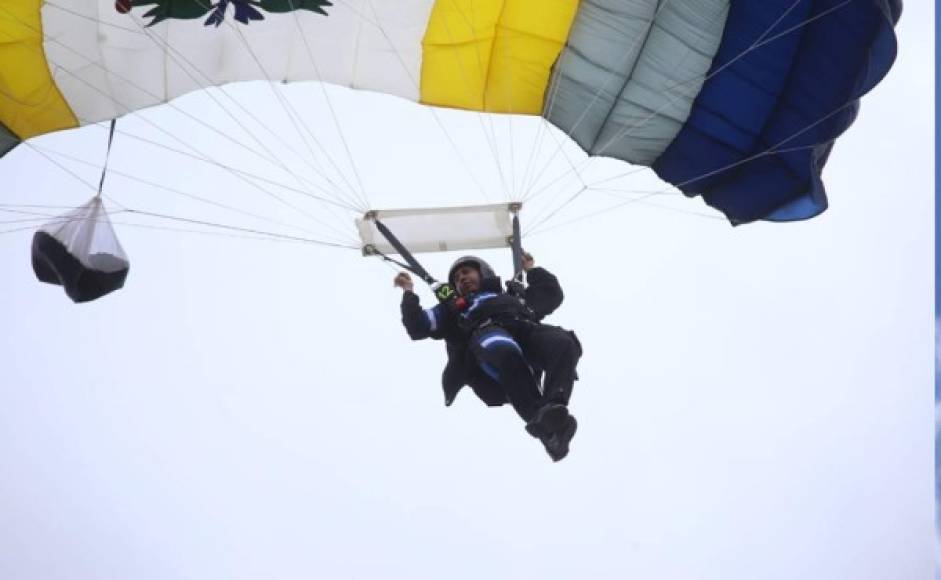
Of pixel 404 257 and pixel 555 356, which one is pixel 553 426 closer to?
pixel 555 356

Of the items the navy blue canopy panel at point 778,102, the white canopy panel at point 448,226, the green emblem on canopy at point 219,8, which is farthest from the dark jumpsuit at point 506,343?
the green emblem on canopy at point 219,8

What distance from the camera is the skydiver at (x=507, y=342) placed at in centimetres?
690

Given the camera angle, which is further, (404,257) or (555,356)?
(404,257)

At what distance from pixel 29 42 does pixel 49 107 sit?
45 cm

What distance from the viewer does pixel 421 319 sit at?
7531mm

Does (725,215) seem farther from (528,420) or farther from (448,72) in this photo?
(528,420)

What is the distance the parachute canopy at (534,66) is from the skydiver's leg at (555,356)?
2.03 meters

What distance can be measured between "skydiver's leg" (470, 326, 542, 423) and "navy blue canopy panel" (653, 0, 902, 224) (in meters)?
2.30

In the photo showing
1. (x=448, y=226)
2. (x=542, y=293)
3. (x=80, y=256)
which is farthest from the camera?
(x=448, y=226)

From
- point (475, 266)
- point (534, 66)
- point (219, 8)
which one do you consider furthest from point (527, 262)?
point (219, 8)

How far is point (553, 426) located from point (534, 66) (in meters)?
2.91

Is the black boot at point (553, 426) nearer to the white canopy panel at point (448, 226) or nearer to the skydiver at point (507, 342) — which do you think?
the skydiver at point (507, 342)

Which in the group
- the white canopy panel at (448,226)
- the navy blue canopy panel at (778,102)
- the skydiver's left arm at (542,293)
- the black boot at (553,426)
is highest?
the navy blue canopy panel at (778,102)

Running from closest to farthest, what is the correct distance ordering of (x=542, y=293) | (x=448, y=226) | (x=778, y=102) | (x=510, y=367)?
1. (x=510, y=367)
2. (x=542, y=293)
3. (x=778, y=102)
4. (x=448, y=226)
